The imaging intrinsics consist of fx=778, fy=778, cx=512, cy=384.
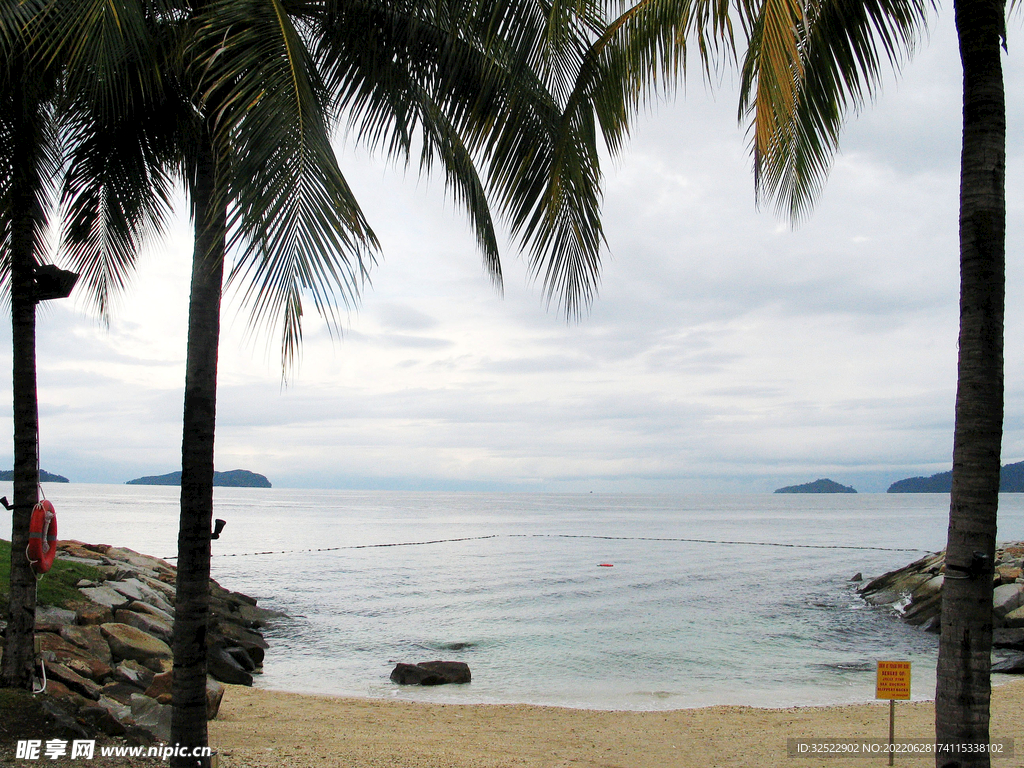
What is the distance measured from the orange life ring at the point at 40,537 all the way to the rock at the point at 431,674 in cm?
922

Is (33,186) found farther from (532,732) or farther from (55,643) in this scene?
(532,732)

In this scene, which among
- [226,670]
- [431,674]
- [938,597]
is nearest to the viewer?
[226,670]

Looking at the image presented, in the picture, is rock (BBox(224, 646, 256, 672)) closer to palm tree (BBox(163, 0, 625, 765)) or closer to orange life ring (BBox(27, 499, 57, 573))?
orange life ring (BBox(27, 499, 57, 573))

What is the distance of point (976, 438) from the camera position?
172 inches

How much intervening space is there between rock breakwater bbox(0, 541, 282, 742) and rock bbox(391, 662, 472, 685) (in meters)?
2.81

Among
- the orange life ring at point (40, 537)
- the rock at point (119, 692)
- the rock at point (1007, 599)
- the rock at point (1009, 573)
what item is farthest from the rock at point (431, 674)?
the rock at point (1009, 573)

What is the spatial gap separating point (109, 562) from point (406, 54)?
17.5 m

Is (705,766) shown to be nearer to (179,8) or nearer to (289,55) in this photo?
(289,55)

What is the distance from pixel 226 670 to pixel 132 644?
108 inches

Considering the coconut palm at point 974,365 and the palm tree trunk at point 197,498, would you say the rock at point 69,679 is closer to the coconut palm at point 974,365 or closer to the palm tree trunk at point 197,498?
the palm tree trunk at point 197,498

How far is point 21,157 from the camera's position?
274 inches

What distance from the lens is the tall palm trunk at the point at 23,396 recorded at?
694 centimetres

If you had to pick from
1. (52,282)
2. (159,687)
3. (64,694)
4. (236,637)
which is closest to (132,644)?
(159,687)

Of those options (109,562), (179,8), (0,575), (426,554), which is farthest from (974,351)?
(426,554)
